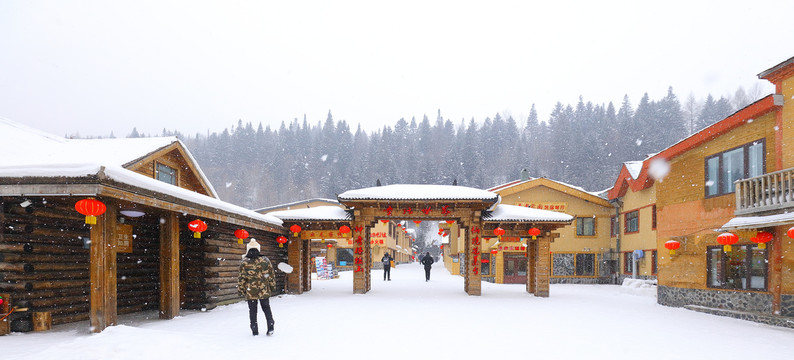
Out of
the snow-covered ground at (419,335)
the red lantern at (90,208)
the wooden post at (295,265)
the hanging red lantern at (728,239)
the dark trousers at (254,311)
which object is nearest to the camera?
the snow-covered ground at (419,335)

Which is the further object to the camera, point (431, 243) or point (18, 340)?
point (431, 243)

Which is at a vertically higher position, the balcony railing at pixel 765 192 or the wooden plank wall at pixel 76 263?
the balcony railing at pixel 765 192

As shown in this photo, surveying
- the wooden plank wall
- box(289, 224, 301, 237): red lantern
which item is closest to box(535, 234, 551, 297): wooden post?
box(289, 224, 301, 237): red lantern

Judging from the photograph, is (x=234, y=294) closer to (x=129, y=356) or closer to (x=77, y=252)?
(x=77, y=252)

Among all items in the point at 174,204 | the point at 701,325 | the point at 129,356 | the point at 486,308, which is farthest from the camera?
the point at 486,308

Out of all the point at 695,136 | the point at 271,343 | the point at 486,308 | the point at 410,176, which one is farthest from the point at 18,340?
the point at 410,176

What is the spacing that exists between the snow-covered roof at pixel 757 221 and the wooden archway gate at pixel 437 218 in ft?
19.6

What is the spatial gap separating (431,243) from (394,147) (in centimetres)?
2003

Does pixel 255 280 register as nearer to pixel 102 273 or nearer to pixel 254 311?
pixel 254 311

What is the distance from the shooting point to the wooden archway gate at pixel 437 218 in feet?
61.6

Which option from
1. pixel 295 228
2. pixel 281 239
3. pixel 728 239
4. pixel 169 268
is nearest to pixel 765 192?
pixel 728 239

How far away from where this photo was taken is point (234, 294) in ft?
49.3

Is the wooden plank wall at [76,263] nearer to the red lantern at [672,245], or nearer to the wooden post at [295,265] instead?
the wooden post at [295,265]

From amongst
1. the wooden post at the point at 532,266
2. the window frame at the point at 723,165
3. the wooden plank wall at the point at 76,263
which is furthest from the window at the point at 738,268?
the wooden plank wall at the point at 76,263
